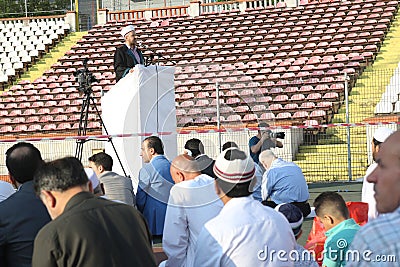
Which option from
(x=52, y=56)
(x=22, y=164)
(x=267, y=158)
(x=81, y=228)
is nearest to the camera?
(x=81, y=228)

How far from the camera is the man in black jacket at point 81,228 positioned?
2.78m

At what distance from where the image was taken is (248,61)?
2117 cm

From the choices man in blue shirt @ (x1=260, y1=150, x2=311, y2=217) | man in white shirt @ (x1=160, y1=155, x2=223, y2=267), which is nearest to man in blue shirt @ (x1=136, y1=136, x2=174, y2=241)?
man in blue shirt @ (x1=260, y1=150, x2=311, y2=217)

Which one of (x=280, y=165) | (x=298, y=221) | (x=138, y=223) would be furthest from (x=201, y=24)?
(x=138, y=223)

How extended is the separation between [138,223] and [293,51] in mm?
18381

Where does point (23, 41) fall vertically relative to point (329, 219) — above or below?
above

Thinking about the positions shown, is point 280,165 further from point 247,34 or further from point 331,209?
point 247,34

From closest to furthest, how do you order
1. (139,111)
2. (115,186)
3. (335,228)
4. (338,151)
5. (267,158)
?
(335,228) → (115,186) → (267,158) → (139,111) → (338,151)

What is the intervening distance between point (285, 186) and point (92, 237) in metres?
4.75

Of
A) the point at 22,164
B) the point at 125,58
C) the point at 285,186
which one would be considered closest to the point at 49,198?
the point at 22,164

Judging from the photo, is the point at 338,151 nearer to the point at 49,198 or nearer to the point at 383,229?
the point at 49,198

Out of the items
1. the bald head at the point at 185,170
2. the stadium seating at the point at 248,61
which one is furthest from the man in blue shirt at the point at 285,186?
the stadium seating at the point at 248,61

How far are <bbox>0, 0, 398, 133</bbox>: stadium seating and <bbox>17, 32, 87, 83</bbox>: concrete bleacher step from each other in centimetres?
79

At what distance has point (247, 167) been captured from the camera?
3680 millimetres
